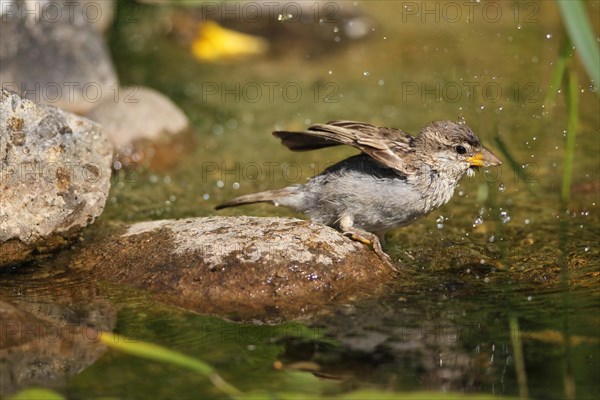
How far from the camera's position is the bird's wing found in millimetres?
5395

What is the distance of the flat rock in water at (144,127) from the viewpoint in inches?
303

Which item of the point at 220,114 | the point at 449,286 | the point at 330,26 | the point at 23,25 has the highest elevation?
the point at 330,26

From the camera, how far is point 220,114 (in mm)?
8758

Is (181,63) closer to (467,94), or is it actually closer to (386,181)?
(467,94)

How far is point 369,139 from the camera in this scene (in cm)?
543

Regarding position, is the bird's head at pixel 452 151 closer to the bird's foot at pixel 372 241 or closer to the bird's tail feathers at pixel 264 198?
the bird's foot at pixel 372 241

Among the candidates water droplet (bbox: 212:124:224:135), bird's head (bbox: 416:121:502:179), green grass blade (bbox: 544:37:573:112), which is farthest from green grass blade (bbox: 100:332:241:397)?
water droplet (bbox: 212:124:224:135)

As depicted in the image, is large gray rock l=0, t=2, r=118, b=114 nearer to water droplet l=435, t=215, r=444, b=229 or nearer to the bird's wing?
the bird's wing

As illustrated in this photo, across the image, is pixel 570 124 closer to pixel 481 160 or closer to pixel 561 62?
pixel 561 62

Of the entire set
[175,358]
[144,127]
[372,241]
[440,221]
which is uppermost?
[144,127]

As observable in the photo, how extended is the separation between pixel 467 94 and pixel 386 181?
3769 mm

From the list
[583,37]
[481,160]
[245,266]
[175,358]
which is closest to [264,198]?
[245,266]

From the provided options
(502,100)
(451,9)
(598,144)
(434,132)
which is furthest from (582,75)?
(434,132)

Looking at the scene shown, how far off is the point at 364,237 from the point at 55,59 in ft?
12.5
